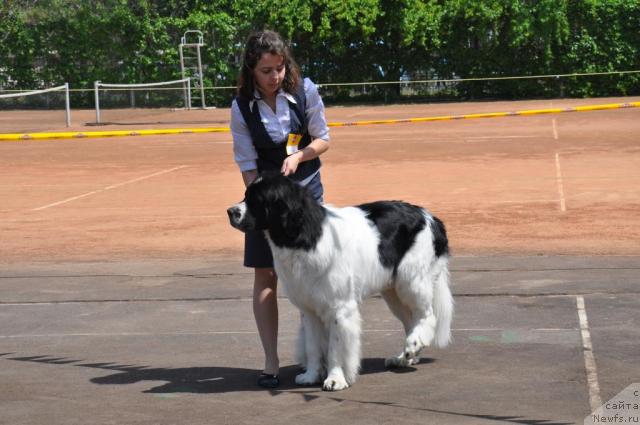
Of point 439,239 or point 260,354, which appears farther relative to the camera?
point 260,354

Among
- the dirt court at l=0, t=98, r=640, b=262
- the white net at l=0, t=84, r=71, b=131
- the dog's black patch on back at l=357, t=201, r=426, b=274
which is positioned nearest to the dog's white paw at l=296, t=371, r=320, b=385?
the dog's black patch on back at l=357, t=201, r=426, b=274

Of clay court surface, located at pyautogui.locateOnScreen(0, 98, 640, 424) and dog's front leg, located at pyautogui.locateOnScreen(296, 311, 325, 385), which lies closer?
clay court surface, located at pyautogui.locateOnScreen(0, 98, 640, 424)

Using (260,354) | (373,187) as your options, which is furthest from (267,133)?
(373,187)

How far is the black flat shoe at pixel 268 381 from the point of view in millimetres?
6730

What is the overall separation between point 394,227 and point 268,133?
95 cm

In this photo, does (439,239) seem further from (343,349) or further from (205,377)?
(205,377)

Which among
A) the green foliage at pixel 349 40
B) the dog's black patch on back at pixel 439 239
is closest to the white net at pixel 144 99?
the green foliage at pixel 349 40

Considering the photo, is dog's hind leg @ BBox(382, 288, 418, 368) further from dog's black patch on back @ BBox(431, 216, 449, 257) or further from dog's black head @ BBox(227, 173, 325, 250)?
dog's black head @ BBox(227, 173, 325, 250)

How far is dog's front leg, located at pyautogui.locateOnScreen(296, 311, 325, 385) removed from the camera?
669cm

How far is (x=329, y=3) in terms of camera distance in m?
44.4

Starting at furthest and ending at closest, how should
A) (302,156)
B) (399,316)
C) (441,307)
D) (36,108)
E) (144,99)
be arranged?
(36,108), (144,99), (399,316), (441,307), (302,156)

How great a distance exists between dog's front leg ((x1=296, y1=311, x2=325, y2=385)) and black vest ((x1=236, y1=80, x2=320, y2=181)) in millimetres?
897

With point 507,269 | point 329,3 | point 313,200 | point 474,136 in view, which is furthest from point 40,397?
point 329,3

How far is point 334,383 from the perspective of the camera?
21.4ft
